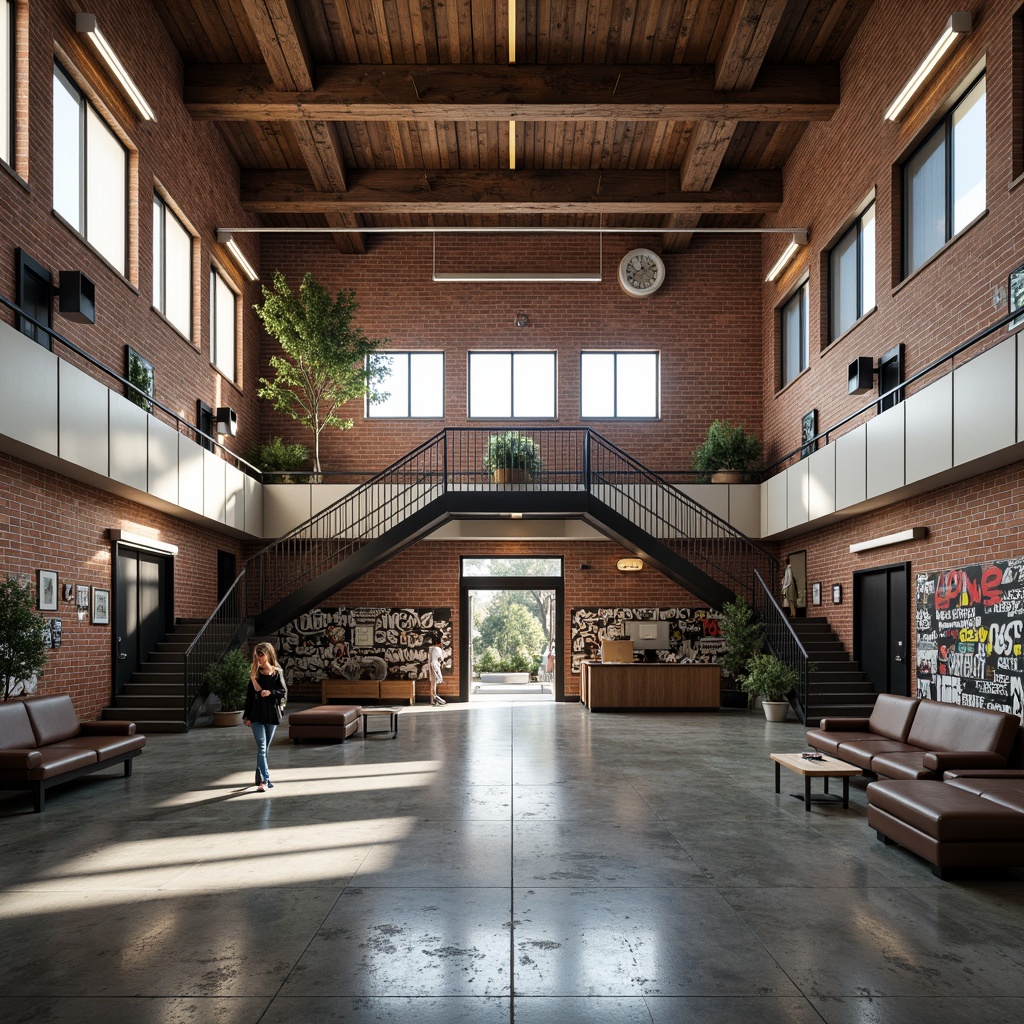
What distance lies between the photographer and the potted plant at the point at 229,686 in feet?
43.2

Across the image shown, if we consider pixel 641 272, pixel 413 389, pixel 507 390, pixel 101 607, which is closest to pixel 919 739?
pixel 101 607

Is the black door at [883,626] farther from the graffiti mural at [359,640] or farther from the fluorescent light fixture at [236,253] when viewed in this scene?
the fluorescent light fixture at [236,253]

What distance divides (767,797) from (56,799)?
610cm

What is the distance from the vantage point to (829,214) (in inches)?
574

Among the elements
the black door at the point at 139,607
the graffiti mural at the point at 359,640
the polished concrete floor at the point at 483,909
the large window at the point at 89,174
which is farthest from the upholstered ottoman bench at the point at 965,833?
the graffiti mural at the point at 359,640

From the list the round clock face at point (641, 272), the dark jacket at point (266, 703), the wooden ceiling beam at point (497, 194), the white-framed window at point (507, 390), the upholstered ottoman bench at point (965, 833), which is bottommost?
the upholstered ottoman bench at point (965, 833)

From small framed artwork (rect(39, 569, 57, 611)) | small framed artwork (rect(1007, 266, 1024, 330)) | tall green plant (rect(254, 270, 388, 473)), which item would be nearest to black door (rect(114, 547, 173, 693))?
small framed artwork (rect(39, 569, 57, 611))

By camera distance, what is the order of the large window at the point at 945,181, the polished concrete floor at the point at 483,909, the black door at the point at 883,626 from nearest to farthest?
the polished concrete floor at the point at 483,909 → the large window at the point at 945,181 → the black door at the point at 883,626

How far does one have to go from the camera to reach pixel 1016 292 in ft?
29.3

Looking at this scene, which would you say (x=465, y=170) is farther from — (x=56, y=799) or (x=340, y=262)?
(x=56, y=799)

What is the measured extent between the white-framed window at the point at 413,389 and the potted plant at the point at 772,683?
809cm

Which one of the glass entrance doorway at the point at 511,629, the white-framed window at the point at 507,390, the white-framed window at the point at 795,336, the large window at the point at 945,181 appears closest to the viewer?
the large window at the point at 945,181

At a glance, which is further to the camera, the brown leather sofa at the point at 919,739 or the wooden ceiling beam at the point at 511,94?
the wooden ceiling beam at the point at 511,94

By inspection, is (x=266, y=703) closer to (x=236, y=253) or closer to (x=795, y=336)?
(x=236, y=253)
